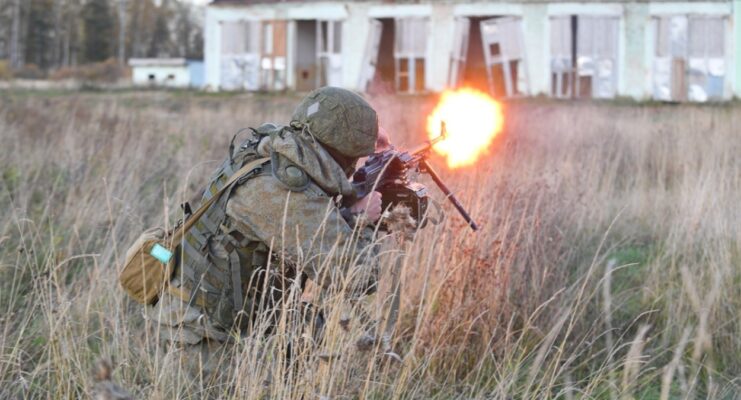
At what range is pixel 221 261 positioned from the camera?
9.24ft

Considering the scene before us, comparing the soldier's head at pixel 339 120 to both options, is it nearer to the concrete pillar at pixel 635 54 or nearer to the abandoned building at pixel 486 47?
the abandoned building at pixel 486 47

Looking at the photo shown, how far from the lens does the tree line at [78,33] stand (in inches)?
1953

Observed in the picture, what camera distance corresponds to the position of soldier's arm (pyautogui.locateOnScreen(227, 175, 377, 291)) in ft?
8.50

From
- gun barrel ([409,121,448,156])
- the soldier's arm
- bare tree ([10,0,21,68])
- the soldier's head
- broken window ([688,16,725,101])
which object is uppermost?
bare tree ([10,0,21,68])

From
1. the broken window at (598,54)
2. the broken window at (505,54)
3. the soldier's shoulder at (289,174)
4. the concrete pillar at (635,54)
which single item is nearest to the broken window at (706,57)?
the concrete pillar at (635,54)

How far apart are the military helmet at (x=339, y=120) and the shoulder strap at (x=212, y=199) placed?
191mm

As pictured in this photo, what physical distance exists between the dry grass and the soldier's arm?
13 cm

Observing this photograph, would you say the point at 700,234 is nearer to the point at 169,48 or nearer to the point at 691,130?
the point at 691,130

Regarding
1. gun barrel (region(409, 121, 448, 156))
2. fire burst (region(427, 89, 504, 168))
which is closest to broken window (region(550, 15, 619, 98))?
fire burst (region(427, 89, 504, 168))

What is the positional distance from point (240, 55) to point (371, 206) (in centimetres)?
2237

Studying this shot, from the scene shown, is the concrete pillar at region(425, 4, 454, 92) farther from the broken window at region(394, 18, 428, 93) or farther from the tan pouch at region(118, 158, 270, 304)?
the tan pouch at region(118, 158, 270, 304)

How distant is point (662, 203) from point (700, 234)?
143 centimetres

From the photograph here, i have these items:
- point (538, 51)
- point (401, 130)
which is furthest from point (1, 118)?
point (538, 51)

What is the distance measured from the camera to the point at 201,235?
2.83 m
